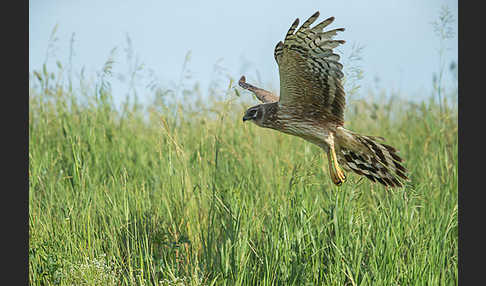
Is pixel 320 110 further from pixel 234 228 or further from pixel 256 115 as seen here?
pixel 234 228

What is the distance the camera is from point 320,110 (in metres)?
4.17

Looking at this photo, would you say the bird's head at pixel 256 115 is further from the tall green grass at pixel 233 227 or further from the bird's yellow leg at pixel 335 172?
the bird's yellow leg at pixel 335 172

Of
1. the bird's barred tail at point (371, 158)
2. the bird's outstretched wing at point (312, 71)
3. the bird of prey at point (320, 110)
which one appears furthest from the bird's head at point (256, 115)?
the bird's barred tail at point (371, 158)

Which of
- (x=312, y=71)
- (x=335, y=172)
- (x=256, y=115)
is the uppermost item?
(x=312, y=71)

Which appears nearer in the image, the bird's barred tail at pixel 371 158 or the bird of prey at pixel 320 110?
the bird of prey at pixel 320 110

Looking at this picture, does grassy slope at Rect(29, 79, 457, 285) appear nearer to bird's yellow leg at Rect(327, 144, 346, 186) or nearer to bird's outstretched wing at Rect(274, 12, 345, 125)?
bird's yellow leg at Rect(327, 144, 346, 186)

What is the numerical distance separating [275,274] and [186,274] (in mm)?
764

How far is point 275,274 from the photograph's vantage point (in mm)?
3420

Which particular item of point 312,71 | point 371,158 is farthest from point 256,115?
point 371,158

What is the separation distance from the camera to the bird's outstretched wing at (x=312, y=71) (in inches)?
143

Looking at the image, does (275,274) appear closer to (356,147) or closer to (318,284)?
(318,284)

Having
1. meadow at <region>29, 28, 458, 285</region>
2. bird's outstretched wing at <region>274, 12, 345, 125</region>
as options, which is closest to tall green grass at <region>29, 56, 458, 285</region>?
meadow at <region>29, 28, 458, 285</region>

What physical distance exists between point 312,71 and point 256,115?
2.25ft

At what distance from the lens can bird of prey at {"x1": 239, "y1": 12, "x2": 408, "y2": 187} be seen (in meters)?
3.70
